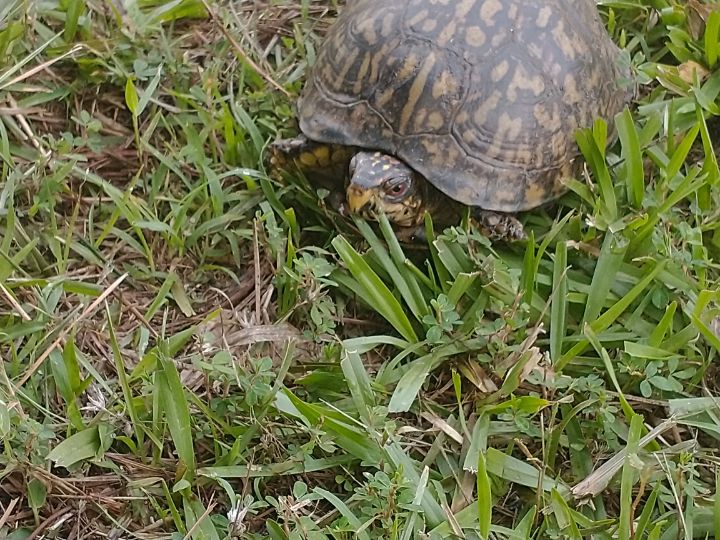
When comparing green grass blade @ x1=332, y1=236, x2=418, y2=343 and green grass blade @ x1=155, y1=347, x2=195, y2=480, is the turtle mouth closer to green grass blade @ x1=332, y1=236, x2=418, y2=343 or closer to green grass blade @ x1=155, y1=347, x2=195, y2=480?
green grass blade @ x1=332, y1=236, x2=418, y2=343

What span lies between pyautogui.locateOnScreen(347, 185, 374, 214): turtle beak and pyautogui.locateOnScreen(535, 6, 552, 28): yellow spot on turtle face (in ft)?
1.87

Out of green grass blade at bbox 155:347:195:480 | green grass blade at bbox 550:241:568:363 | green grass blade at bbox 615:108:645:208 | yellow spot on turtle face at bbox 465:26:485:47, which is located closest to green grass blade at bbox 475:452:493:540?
green grass blade at bbox 550:241:568:363

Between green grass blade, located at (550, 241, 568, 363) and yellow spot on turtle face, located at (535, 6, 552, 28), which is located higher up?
yellow spot on turtle face, located at (535, 6, 552, 28)

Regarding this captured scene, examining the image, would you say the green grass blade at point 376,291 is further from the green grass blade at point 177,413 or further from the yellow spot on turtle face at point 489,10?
the yellow spot on turtle face at point 489,10

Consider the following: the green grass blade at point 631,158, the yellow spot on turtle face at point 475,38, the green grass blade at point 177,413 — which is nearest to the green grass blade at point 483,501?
the green grass blade at point 177,413

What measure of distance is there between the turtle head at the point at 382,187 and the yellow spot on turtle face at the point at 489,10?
1.26 feet

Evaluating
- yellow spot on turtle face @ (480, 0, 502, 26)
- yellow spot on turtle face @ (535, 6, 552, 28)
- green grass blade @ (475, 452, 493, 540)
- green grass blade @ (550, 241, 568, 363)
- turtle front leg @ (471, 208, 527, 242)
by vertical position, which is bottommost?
green grass blade @ (475, 452, 493, 540)

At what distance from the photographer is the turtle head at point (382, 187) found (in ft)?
6.16

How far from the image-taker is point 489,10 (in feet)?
6.28

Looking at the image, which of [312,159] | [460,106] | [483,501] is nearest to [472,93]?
[460,106]

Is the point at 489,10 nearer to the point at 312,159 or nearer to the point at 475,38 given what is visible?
the point at 475,38

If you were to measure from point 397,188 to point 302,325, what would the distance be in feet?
1.29

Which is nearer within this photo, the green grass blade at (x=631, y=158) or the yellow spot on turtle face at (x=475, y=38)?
the yellow spot on turtle face at (x=475, y=38)

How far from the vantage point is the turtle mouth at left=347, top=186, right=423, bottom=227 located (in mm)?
1878
